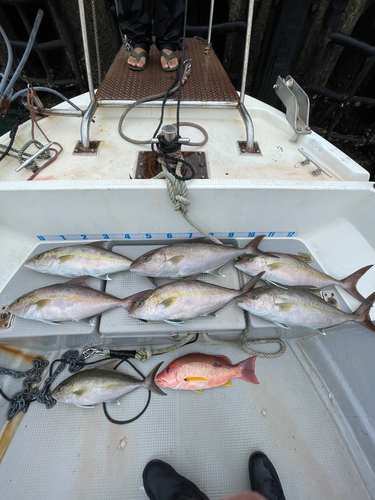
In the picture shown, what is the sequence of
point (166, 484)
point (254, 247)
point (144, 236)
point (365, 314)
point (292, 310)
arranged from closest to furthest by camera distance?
point (166, 484), point (365, 314), point (292, 310), point (254, 247), point (144, 236)

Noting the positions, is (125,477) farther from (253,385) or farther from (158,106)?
(158,106)

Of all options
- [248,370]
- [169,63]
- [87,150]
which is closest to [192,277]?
[248,370]

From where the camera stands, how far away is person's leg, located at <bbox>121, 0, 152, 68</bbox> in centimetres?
268

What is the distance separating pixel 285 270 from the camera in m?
1.94

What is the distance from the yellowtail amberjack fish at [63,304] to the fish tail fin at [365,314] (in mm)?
1680

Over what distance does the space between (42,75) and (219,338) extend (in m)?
7.38

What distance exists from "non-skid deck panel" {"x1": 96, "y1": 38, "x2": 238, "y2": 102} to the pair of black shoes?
319cm

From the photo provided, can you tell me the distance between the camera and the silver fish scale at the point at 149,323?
1.72m

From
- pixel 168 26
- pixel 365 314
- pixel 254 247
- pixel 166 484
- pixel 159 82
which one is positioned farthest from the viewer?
pixel 168 26

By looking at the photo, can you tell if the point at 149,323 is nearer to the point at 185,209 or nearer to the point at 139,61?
the point at 185,209

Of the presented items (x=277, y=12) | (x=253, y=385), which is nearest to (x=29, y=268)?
(x=253, y=385)

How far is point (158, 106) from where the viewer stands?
2404 millimetres

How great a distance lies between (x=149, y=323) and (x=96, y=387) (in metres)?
0.63

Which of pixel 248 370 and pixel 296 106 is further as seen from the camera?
pixel 296 106
